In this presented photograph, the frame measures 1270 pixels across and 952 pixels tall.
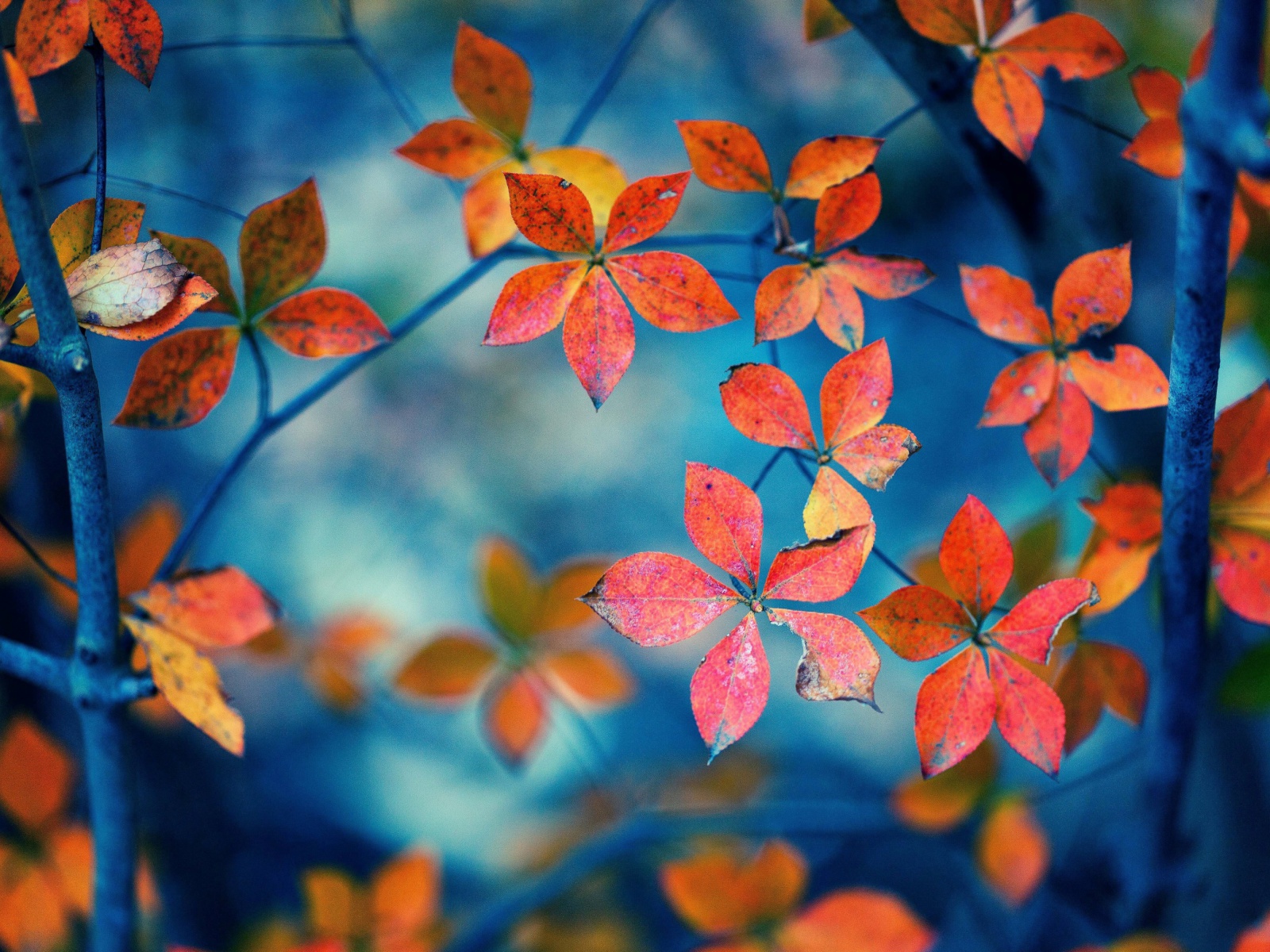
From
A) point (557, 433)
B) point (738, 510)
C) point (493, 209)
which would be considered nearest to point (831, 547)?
point (738, 510)

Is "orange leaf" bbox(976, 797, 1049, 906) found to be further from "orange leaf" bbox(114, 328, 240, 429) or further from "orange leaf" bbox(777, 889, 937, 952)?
"orange leaf" bbox(114, 328, 240, 429)

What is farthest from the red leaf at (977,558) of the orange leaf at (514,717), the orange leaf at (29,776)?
the orange leaf at (29,776)

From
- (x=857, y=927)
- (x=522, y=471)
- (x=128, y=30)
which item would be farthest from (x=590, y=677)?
(x=522, y=471)

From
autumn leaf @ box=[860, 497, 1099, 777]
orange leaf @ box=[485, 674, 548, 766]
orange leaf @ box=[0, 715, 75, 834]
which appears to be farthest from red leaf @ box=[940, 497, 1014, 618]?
orange leaf @ box=[0, 715, 75, 834]

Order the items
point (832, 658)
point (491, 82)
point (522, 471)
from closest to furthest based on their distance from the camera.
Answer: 1. point (832, 658)
2. point (491, 82)
3. point (522, 471)

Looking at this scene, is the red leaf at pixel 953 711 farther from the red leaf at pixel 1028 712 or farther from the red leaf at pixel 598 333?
the red leaf at pixel 598 333

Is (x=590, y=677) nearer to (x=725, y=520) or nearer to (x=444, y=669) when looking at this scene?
(x=444, y=669)
